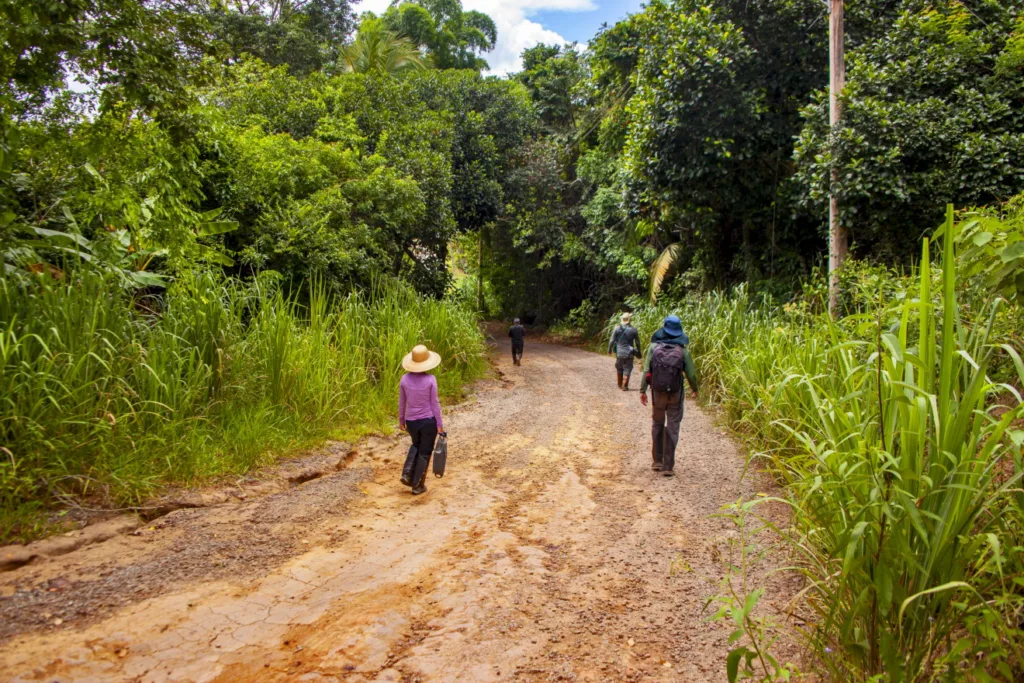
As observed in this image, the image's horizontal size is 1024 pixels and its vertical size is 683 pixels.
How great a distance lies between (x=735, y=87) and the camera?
1338cm

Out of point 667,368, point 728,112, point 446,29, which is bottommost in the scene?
point 667,368

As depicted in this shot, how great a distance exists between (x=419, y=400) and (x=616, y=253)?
52.3ft

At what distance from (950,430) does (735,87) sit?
12386mm

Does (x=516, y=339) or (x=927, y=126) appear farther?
(x=516, y=339)

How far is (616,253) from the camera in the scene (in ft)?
69.8

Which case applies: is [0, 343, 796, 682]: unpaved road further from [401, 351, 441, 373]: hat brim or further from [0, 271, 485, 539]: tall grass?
[401, 351, 441, 373]: hat brim

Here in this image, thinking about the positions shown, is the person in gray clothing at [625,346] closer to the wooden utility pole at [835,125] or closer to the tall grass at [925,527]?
the wooden utility pole at [835,125]

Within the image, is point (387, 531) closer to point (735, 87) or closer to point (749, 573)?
point (749, 573)

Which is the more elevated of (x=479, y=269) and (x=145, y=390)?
(x=479, y=269)

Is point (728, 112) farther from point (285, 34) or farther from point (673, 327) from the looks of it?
point (285, 34)

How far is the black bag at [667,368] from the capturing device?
269 inches

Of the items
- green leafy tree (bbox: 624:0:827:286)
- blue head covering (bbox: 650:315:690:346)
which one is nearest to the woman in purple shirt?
blue head covering (bbox: 650:315:690:346)

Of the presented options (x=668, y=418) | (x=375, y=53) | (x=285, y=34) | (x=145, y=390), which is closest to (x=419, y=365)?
(x=145, y=390)

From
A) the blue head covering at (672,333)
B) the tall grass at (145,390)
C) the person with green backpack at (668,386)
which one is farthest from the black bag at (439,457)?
the blue head covering at (672,333)
